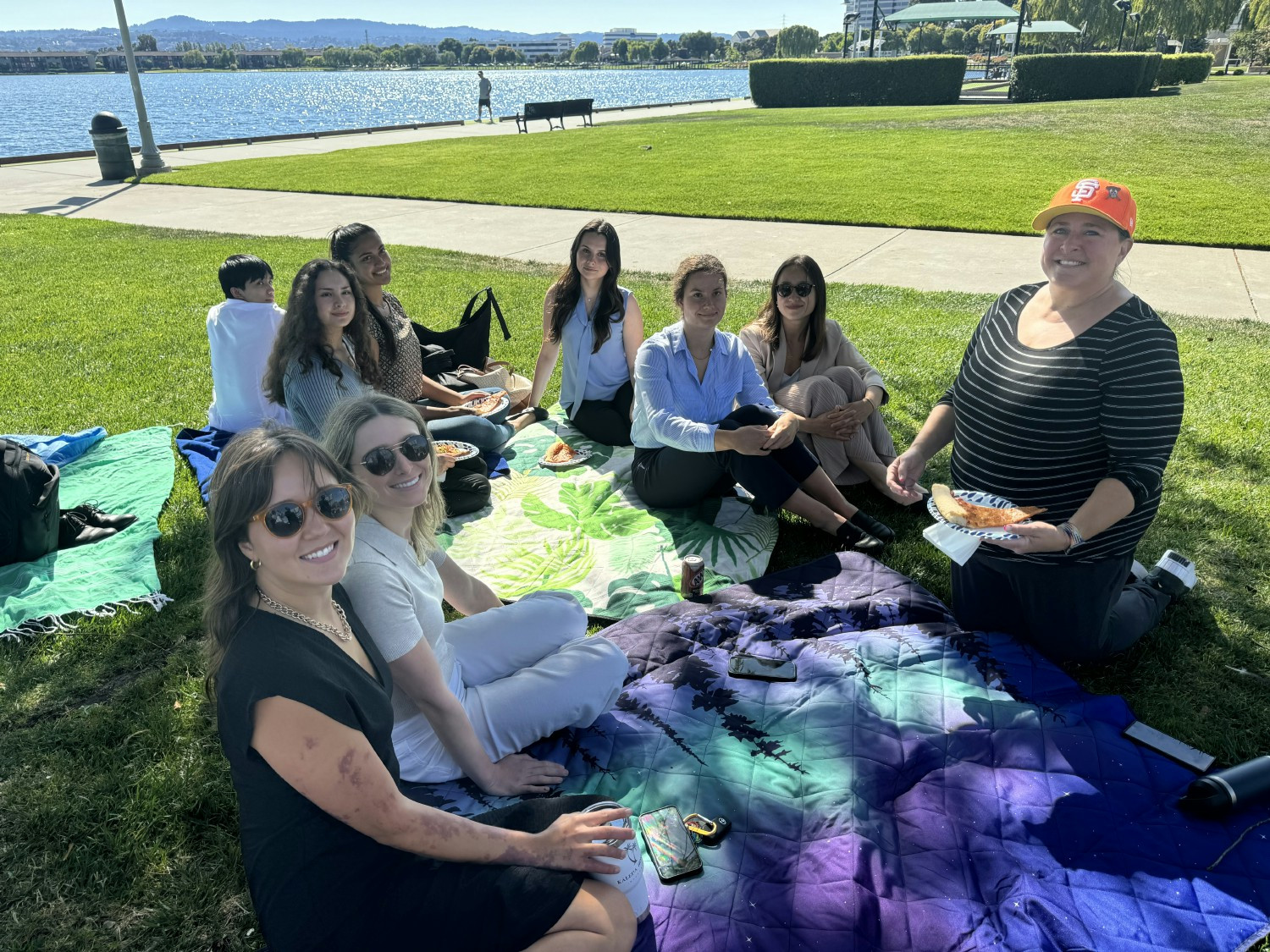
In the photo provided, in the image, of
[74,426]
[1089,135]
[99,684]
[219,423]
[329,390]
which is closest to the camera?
[99,684]

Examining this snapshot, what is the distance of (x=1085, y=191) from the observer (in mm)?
3273

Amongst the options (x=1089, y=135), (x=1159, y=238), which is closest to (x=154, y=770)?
(x=1159, y=238)

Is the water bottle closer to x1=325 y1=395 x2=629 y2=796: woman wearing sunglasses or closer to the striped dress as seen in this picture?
the striped dress

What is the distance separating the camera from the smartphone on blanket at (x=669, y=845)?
8.78 feet

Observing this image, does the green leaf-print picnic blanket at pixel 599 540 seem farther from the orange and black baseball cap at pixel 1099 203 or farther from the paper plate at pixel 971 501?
the orange and black baseball cap at pixel 1099 203

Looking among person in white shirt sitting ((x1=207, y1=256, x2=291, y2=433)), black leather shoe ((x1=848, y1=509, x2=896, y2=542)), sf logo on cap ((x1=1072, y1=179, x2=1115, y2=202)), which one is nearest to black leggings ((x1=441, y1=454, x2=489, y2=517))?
person in white shirt sitting ((x1=207, y1=256, x2=291, y2=433))

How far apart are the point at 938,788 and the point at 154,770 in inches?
117

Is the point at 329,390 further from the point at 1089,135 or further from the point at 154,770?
the point at 1089,135

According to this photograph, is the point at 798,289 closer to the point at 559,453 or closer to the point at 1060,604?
the point at 559,453

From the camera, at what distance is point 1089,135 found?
22828 mm

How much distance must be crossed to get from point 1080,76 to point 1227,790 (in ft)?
131

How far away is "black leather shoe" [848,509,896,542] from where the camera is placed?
16.2 feet

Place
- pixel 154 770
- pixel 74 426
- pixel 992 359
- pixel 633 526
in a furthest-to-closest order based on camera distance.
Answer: pixel 74 426 → pixel 633 526 → pixel 992 359 → pixel 154 770

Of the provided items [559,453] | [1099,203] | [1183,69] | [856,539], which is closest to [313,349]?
[559,453]
